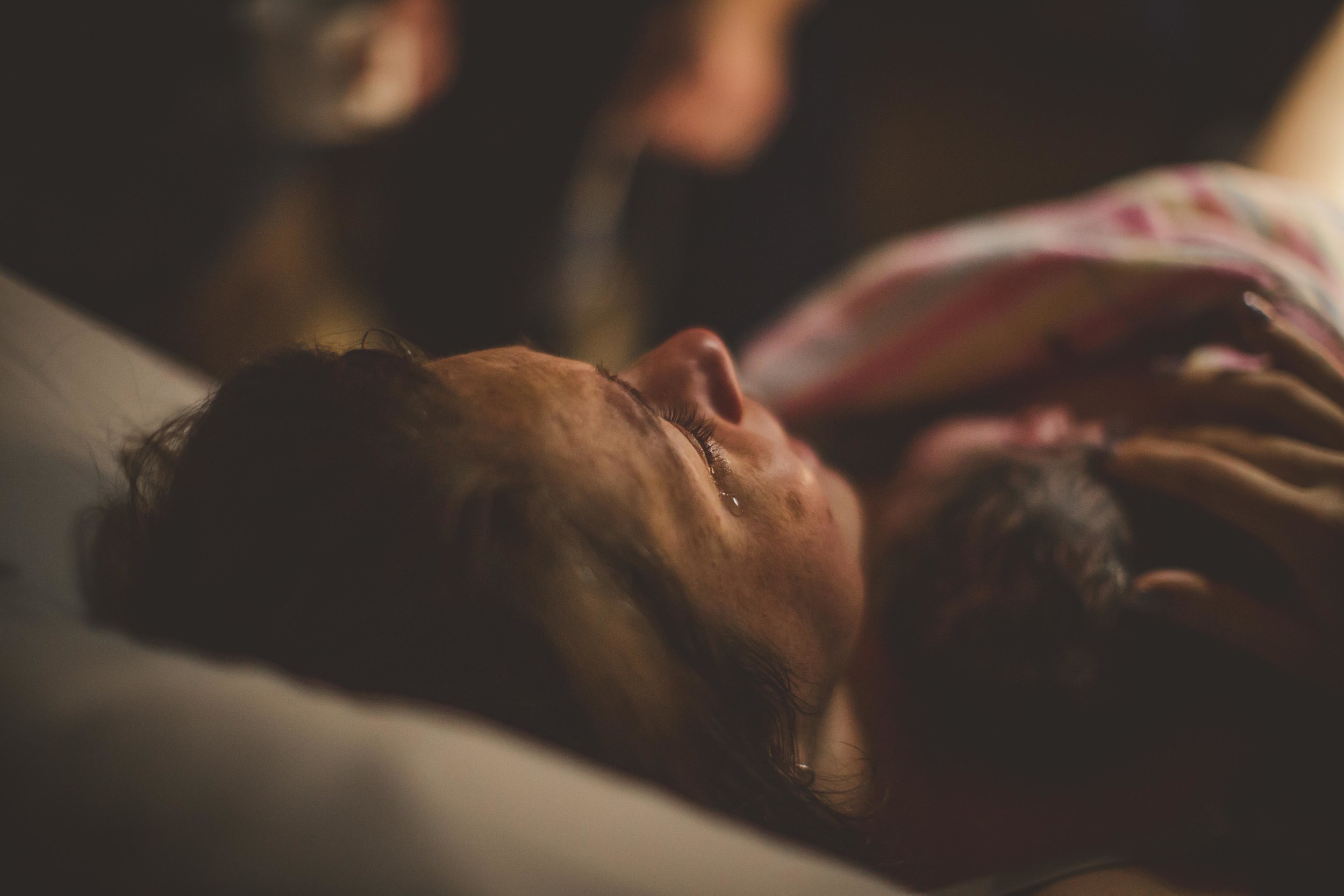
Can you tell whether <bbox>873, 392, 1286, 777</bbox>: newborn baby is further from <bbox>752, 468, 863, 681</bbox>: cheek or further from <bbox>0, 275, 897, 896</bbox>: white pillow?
<bbox>0, 275, 897, 896</bbox>: white pillow

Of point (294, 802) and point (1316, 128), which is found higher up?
point (1316, 128)

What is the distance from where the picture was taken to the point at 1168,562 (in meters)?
0.62

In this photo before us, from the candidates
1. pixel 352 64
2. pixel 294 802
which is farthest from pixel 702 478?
pixel 352 64

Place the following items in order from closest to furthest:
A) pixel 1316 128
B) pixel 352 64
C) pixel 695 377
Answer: pixel 695 377 < pixel 1316 128 < pixel 352 64

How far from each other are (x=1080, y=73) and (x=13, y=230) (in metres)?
1.83

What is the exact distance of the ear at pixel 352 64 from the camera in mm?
1022

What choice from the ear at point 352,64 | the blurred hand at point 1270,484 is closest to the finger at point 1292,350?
the blurred hand at point 1270,484

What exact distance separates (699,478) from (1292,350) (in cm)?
53

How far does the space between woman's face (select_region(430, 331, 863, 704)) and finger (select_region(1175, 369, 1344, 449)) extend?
0.38 metres

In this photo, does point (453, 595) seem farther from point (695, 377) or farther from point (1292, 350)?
point (1292, 350)

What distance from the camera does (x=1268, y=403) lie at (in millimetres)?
610

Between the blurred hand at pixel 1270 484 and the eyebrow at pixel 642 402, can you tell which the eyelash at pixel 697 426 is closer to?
the eyebrow at pixel 642 402

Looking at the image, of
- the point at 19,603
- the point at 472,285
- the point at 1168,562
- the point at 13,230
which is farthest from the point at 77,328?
the point at 1168,562

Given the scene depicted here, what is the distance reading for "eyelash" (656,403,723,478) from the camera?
1.54ft
